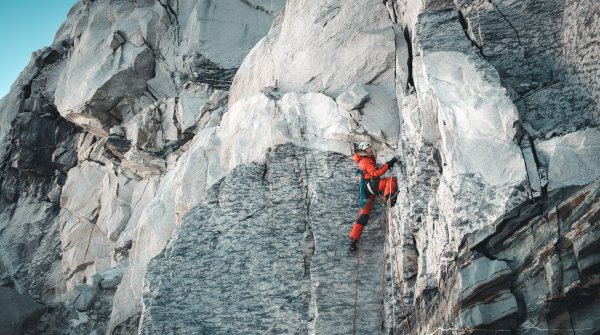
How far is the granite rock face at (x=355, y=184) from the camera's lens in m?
8.81

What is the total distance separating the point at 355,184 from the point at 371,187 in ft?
4.23

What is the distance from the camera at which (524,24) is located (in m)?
13.0

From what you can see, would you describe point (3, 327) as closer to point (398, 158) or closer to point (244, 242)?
point (244, 242)

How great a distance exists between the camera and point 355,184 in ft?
46.7

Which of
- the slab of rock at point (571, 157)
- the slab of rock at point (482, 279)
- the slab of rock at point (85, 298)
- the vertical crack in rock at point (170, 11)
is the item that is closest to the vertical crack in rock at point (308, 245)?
the slab of rock at point (482, 279)

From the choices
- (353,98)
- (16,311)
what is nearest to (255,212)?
(353,98)

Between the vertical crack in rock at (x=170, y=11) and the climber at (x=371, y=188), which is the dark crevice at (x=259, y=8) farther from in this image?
the climber at (x=371, y=188)

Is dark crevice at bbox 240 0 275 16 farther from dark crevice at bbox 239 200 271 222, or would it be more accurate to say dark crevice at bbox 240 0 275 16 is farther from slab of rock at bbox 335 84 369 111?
dark crevice at bbox 239 200 271 222

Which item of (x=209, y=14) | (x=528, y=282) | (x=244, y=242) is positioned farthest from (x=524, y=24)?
(x=209, y=14)

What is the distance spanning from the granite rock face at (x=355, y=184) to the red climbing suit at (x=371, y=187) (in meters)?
0.46

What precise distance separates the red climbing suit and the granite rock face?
0.46m

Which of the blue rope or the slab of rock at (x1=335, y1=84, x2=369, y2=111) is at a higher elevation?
the slab of rock at (x1=335, y1=84, x2=369, y2=111)

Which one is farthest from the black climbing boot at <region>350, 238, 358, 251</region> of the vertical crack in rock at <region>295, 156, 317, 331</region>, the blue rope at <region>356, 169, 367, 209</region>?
the vertical crack in rock at <region>295, 156, 317, 331</region>

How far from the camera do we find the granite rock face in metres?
8.81
